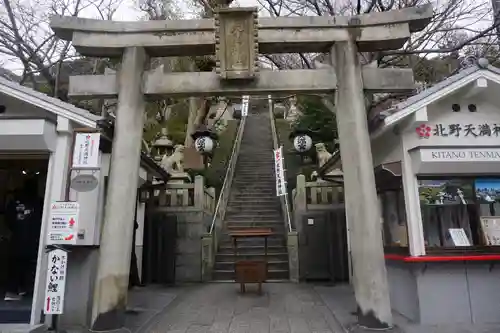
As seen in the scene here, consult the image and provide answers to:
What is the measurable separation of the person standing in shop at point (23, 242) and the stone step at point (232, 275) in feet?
20.2

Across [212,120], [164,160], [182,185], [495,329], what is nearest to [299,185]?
[182,185]

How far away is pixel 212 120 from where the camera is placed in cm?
3406

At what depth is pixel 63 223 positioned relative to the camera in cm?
639

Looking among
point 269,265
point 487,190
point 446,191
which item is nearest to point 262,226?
point 269,265

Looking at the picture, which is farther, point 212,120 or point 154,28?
point 212,120

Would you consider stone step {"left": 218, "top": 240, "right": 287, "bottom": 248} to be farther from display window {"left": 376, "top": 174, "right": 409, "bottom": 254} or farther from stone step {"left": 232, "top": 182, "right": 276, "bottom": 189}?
display window {"left": 376, "top": 174, "right": 409, "bottom": 254}

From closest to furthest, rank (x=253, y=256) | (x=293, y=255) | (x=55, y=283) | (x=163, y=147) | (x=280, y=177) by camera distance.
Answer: (x=55, y=283)
(x=293, y=255)
(x=253, y=256)
(x=280, y=177)
(x=163, y=147)

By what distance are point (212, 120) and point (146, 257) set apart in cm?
2290

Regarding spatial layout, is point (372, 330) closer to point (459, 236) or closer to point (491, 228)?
point (459, 236)

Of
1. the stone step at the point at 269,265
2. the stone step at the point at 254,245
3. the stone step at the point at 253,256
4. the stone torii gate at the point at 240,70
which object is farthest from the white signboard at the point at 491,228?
the stone step at the point at 254,245

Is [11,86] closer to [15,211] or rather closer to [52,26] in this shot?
[52,26]

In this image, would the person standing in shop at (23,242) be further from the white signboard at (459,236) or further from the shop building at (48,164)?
the white signboard at (459,236)

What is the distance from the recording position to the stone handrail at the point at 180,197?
13.4m

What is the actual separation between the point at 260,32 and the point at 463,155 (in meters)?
4.62
